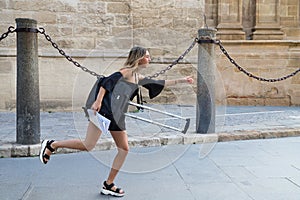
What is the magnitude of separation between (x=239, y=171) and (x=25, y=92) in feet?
8.85

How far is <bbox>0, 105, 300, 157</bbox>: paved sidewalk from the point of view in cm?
489

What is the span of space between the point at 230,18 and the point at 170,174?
294 inches

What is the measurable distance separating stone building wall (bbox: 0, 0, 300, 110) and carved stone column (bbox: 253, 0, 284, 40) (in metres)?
0.03

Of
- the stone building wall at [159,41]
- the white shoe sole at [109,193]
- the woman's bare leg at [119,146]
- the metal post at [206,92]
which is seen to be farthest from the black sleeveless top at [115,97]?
the stone building wall at [159,41]

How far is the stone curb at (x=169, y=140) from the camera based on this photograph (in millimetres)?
4492

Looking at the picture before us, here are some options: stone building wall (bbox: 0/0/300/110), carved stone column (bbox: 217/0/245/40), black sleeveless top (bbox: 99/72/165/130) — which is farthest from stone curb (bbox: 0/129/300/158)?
carved stone column (bbox: 217/0/245/40)

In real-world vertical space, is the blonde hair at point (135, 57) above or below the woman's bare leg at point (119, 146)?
above

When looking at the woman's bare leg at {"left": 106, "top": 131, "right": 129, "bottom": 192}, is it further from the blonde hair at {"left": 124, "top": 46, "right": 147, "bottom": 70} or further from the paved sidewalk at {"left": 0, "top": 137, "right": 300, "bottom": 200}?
the blonde hair at {"left": 124, "top": 46, "right": 147, "bottom": 70}

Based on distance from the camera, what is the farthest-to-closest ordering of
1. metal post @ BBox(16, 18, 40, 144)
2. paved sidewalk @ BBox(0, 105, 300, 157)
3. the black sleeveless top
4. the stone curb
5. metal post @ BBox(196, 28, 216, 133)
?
1. metal post @ BBox(196, 28, 216, 133)
2. paved sidewalk @ BBox(0, 105, 300, 157)
3. metal post @ BBox(16, 18, 40, 144)
4. the stone curb
5. the black sleeveless top

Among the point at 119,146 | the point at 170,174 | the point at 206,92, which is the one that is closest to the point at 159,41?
the point at 206,92

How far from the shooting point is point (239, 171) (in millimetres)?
3916

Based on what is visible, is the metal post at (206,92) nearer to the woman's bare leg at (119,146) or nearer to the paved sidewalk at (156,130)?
the paved sidewalk at (156,130)

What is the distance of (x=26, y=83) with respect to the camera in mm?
4656

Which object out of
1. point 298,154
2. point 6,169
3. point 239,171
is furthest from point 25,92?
point 298,154
